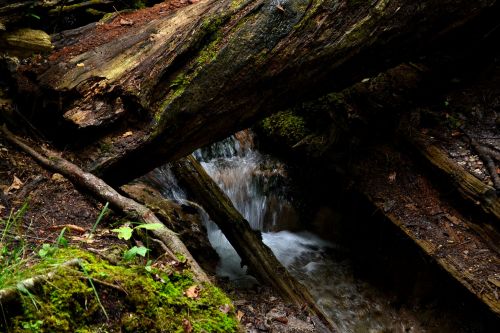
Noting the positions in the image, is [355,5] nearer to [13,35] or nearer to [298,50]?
[298,50]

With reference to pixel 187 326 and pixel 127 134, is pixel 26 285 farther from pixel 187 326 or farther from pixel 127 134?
pixel 127 134

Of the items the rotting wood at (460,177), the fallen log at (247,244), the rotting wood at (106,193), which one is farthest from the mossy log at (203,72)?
the rotting wood at (460,177)

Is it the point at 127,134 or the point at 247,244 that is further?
the point at 247,244

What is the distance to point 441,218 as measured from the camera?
5230 millimetres

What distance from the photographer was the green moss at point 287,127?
21.6ft

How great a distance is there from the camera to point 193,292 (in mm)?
2520

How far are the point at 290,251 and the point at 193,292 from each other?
391cm

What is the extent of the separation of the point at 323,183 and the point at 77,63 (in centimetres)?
368

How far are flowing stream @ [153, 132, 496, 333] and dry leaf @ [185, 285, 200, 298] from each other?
7.82ft

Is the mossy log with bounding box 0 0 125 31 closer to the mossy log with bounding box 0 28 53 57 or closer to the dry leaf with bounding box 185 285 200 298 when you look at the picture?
the mossy log with bounding box 0 28 53 57

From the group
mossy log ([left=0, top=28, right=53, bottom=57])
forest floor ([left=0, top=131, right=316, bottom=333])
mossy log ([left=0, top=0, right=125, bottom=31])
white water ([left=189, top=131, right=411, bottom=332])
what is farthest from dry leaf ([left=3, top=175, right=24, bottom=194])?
white water ([left=189, top=131, right=411, bottom=332])

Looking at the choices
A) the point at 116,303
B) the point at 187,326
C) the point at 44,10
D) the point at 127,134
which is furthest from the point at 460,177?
the point at 44,10

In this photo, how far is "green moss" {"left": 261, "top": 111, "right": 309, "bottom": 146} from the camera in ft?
21.6

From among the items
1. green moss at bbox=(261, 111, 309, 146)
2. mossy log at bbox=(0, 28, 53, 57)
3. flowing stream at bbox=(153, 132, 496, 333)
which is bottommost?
flowing stream at bbox=(153, 132, 496, 333)
